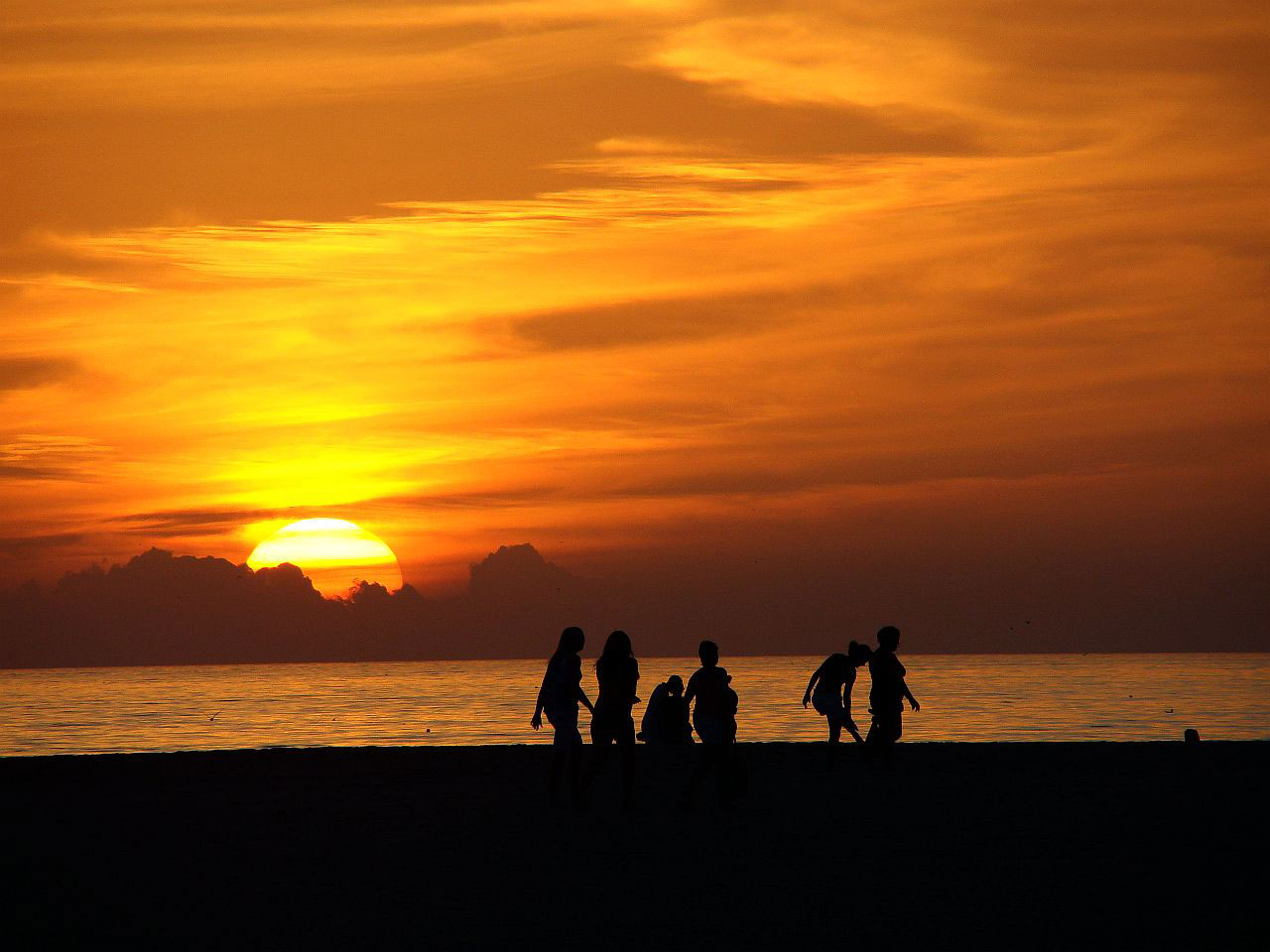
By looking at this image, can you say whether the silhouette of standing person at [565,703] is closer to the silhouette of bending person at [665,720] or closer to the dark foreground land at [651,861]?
the dark foreground land at [651,861]

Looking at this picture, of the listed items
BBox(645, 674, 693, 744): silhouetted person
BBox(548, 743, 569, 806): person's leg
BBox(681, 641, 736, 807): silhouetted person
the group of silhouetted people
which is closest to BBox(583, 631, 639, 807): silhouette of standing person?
the group of silhouetted people

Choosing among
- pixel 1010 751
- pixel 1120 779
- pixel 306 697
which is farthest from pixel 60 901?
pixel 306 697

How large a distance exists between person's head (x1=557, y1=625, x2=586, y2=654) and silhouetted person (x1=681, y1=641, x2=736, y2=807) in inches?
50.7

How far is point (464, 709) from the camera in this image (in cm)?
8875

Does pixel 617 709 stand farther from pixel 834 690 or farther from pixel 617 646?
pixel 834 690

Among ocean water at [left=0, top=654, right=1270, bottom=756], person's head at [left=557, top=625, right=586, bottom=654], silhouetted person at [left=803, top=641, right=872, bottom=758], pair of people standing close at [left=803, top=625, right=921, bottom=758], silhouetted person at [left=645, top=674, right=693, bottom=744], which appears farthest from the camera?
ocean water at [left=0, top=654, right=1270, bottom=756]

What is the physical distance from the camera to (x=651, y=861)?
40.7 feet

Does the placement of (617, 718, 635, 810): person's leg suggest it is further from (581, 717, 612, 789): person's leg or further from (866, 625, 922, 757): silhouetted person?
(866, 625, 922, 757): silhouetted person

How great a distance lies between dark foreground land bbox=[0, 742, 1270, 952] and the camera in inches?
368

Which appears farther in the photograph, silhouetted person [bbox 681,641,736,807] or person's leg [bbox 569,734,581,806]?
person's leg [bbox 569,734,581,806]

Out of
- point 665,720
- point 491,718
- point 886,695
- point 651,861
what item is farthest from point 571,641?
point 491,718

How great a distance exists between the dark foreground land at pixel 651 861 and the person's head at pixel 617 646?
172cm

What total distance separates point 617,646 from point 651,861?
412 cm

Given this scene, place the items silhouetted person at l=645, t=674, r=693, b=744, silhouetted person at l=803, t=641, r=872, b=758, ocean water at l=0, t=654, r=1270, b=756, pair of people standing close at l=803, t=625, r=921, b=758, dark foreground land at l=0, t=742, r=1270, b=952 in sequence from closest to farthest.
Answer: dark foreground land at l=0, t=742, r=1270, b=952 → pair of people standing close at l=803, t=625, r=921, b=758 → silhouetted person at l=803, t=641, r=872, b=758 → silhouetted person at l=645, t=674, r=693, b=744 → ocean water at l=0, t=654, r=1270, b=756
